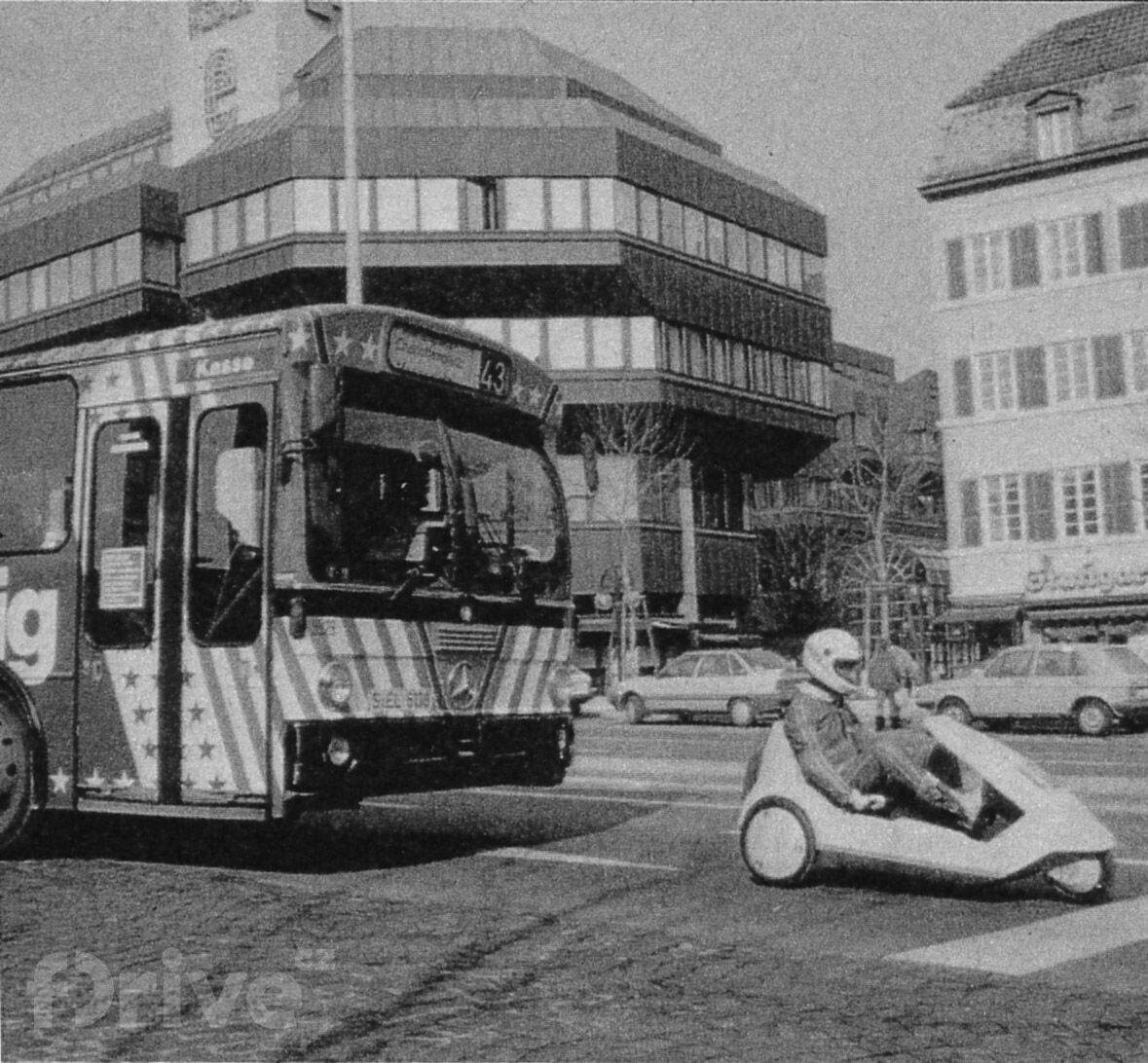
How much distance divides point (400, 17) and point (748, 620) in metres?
23.1

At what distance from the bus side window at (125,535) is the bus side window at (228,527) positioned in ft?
1.11

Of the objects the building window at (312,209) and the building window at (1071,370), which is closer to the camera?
the building window at (1071,370)

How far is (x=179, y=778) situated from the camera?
9.47 metres

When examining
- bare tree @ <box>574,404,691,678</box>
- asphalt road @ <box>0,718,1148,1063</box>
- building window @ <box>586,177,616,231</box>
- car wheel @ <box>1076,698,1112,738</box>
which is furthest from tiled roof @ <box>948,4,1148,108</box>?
asphalt road @ <box>0,718,1148,1063</box>

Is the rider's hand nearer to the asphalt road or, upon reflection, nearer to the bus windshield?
the asphalt road

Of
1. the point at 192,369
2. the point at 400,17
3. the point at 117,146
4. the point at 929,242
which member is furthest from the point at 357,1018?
the point at 117,146

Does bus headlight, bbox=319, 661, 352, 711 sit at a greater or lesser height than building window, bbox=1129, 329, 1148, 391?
lesser

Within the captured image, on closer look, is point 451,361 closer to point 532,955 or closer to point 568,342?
point 532,955

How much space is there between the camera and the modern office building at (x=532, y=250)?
4803cm

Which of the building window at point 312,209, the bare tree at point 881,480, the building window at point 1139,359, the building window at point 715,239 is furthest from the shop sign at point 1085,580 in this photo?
the building window at point 312,209

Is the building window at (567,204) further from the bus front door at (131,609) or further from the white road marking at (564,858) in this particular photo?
the bus front door at (131,609)

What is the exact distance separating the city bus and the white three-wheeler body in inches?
73.5

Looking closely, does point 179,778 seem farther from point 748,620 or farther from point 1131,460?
point 748,620

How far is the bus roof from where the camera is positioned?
930 cm
